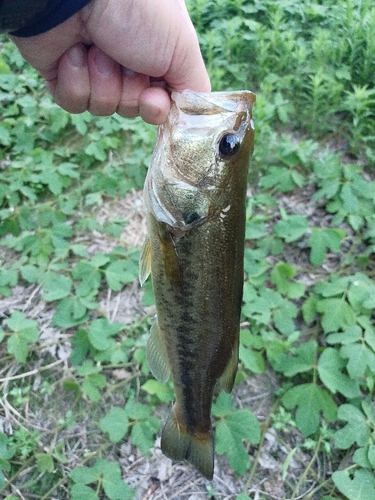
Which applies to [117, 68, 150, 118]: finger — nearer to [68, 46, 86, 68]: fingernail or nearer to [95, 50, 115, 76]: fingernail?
[95, 50, 115, 76]: fingernail

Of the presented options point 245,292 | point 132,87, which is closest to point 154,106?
point 132,87

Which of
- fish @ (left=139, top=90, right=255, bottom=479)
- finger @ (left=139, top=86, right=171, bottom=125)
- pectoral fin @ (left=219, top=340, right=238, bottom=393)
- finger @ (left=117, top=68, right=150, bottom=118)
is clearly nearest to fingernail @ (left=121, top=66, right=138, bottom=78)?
finger @ (left=117, top=68, right=150, bottom=118)

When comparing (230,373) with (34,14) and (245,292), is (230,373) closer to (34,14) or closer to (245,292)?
(245,292)

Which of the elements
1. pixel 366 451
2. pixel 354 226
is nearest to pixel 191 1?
pixel 354 226

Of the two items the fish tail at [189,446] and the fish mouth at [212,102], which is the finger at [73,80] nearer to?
the fish mouth at [212,102]

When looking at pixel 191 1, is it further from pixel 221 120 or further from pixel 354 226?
pixel 221 120

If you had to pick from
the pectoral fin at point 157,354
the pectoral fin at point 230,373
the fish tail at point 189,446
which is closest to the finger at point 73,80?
the pectoral fin at point 157,354
